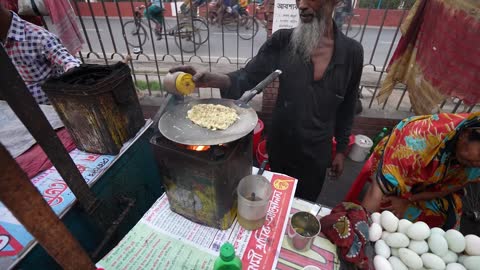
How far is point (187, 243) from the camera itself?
127 centimetres

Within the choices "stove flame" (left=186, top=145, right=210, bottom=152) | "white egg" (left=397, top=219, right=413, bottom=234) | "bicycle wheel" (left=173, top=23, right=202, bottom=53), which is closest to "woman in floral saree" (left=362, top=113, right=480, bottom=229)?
"white egg" (left=397, top=219, right=413, bottom=234)

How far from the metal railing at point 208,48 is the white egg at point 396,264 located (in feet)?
6.32

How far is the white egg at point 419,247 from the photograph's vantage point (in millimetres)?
1178

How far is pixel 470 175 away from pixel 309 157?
3.70 ft

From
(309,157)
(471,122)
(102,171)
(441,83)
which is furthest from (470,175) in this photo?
(102,171)

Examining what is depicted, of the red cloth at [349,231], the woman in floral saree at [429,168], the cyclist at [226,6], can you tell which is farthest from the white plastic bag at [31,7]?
the cyclist at [226,6]

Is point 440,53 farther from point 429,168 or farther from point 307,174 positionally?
point 307,174

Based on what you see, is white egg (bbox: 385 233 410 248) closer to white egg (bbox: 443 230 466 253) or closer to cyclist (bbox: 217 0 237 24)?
white egg (bbox: 443 230 466 253)

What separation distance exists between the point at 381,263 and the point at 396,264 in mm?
88

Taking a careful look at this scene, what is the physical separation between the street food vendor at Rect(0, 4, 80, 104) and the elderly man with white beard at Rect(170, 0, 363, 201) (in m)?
1.43

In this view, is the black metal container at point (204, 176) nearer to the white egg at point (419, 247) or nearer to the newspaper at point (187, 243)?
the newspaper at point (187, 243)

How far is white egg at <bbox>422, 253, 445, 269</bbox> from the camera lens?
1.12m

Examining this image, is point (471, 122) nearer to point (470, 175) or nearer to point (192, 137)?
point (470, 175)

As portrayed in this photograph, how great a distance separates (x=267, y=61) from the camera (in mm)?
1968
